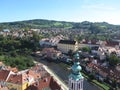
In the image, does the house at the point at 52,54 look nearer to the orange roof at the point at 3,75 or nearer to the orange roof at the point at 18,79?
the orange roof at the point at 3,75

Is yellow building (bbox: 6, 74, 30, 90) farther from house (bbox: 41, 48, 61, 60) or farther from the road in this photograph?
house (bbox: 41, 48, 61, 60)

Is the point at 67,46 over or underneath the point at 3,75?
underneath

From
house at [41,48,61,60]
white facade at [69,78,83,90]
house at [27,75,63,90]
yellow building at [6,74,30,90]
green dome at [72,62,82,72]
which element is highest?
green dome at [72,62,82,72]

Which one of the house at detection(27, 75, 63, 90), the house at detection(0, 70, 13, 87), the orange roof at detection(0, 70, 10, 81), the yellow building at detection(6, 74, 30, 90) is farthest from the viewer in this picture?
the orange roof at detection(0, 70, 10, 81)

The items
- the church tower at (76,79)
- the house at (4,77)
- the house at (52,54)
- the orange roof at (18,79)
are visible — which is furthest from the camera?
the house at (52,54)

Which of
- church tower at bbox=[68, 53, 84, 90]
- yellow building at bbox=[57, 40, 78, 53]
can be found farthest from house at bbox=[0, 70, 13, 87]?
yellow building at bbox=[57, 40, 78, 53]

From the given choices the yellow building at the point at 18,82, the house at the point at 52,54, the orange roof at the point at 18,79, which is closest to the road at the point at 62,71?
the house at the point at 52,54

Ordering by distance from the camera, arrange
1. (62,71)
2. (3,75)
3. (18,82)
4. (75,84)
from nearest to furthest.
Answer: (75,84) → (18,82) → (3,75) → (62,71)

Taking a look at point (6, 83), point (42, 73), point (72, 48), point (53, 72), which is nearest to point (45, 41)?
point (72, 48)

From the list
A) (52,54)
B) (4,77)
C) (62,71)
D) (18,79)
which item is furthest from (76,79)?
(52,54)

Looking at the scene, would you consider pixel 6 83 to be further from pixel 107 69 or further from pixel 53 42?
pixel 53 42

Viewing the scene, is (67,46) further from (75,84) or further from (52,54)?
(75,84)
